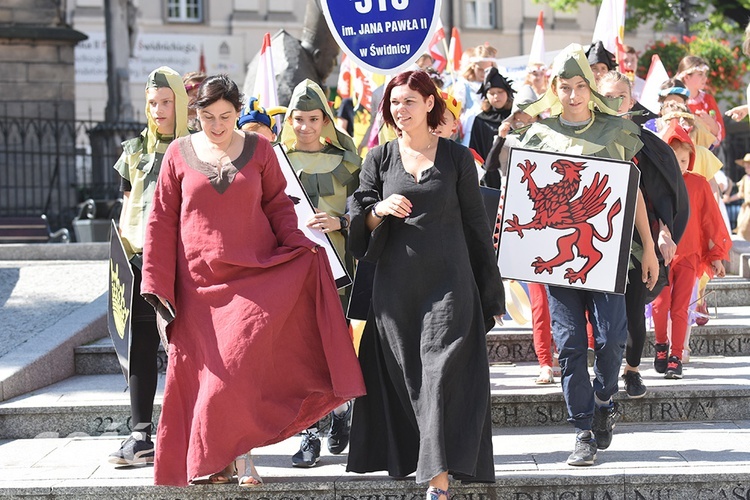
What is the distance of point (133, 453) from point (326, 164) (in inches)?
73.5

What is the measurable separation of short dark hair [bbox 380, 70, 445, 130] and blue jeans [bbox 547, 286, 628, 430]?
1.28 metres

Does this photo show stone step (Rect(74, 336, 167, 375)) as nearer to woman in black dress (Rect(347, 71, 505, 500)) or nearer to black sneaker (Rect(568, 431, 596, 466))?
woman in black dress (Rect(347, 71, 505, 500))

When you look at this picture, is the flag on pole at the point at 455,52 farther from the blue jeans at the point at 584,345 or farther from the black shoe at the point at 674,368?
the blue jeans at the point at 584,345

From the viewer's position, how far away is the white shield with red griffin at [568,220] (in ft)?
20.3

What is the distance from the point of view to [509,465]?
19.9ft

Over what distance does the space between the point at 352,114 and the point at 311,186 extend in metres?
6.47

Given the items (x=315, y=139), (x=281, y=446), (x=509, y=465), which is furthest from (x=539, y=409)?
(x=315, y=139)

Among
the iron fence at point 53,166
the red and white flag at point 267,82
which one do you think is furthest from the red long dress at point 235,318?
the iron fence at point 53,166

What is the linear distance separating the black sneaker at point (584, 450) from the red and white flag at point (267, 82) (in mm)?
4153

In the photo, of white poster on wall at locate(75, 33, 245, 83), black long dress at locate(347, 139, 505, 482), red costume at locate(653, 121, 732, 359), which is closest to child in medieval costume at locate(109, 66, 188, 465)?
black long dress at locate(347, 139, 505, 482)

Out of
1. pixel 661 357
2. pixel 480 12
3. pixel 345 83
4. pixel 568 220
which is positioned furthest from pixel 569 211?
pixel 480 12

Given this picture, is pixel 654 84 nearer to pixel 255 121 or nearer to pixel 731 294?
pixel 731 294

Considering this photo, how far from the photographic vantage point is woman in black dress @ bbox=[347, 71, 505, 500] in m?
5.39

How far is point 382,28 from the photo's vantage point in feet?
22.7
